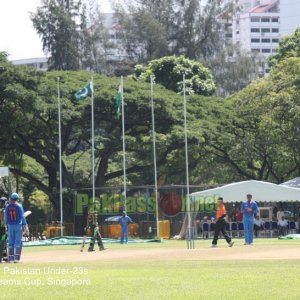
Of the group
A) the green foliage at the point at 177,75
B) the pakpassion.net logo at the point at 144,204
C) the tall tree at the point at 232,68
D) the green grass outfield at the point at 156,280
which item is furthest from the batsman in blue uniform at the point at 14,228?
the tall tree at the point at 232,68

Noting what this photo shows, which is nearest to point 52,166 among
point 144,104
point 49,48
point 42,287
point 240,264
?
point 144,104

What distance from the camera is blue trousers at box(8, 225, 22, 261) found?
2391 cm

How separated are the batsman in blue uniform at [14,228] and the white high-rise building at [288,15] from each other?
17266cm

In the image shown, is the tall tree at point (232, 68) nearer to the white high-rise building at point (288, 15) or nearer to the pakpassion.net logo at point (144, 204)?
the pakpassion.net logo at point (144, 204)

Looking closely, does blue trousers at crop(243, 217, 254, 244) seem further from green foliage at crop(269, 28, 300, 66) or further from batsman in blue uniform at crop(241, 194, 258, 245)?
green foliage at crop(269, 28, 300, 66)

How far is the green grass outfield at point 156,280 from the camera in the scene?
47.4 ft

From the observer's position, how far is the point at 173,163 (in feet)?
215

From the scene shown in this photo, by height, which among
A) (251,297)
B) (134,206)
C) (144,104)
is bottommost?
(251,297)

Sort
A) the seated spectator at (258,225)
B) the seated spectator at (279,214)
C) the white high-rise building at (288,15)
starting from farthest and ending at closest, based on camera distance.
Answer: the white high-rise building at (288,15), the seated spectator at (279,214), the seated spectator at (258,225)

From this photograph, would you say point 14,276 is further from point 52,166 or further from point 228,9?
point 228,9

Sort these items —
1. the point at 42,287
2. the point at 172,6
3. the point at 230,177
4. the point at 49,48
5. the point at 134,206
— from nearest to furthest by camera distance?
the point at 42,287 → the point at 134,206 → the point at 230,177 → the point at 49,48 → the point at 172,6

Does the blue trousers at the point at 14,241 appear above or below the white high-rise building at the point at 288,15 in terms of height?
below

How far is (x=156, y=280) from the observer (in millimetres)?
16797

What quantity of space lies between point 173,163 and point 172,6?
38664mm
